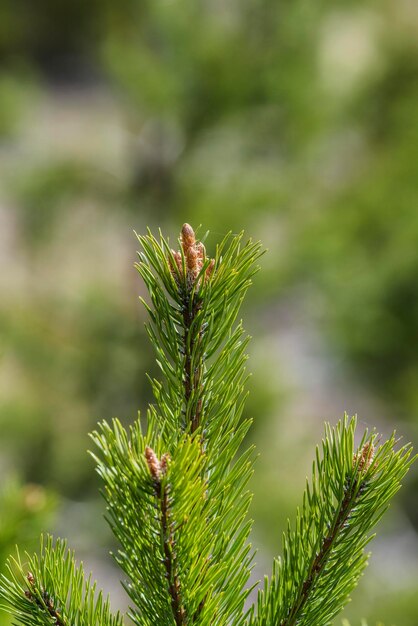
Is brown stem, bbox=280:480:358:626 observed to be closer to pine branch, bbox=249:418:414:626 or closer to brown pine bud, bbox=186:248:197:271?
pine branch, bbox=249:418:414:626

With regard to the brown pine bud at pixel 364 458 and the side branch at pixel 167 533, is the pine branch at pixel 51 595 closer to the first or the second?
the side branch at pixel 167 533

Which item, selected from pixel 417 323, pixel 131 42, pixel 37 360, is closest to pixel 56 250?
pixel 37 360

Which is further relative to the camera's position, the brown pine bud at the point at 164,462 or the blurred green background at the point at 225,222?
the blurred green background at the point at 225,222

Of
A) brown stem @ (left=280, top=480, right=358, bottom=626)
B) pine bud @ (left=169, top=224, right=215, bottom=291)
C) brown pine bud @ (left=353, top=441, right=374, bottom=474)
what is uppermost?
pine bud @ (left=169, top=224, right=215, bottom=291)

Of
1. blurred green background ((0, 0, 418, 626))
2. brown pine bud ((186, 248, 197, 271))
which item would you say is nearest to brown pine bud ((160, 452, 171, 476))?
brown pine bud ((186, 248, 197, 271))

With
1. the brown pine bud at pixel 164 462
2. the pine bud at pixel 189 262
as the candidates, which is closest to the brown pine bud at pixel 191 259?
the pine bud at pixel 189 262

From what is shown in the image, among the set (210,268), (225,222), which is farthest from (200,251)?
(225,222)

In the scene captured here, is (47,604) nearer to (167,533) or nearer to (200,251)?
(167,533)

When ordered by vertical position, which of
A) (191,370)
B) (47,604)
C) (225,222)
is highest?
(225,222)
